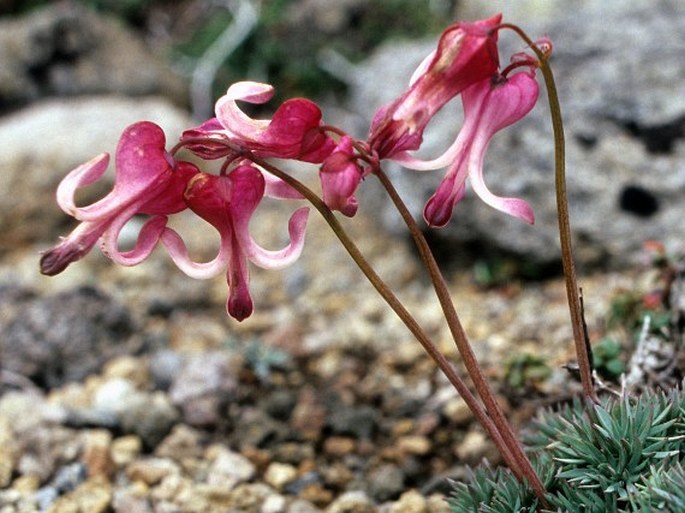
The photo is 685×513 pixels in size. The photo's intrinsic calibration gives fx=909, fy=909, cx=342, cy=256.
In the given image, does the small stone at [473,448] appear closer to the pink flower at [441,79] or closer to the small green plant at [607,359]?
the small green plant at [607,359]

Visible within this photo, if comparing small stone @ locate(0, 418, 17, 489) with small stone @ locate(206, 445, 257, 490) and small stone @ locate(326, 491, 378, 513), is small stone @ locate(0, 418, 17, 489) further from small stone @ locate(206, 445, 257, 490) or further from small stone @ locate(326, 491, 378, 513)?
small stone @ locate(326, 491, 378, 513)

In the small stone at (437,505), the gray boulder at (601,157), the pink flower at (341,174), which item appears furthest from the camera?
the gray boulder at (601,157)

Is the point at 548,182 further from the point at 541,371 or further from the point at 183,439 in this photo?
the point at 183,439

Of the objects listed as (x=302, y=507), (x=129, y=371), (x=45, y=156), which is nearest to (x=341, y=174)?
(x=302, y=507)

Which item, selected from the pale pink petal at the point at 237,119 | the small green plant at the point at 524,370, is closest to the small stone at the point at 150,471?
the small green plant at the point at 524,370

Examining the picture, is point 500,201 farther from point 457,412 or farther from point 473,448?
point 457,412

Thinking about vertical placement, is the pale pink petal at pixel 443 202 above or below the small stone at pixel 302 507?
A: above

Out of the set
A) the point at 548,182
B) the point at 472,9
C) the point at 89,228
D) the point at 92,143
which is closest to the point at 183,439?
the point at 89,228
